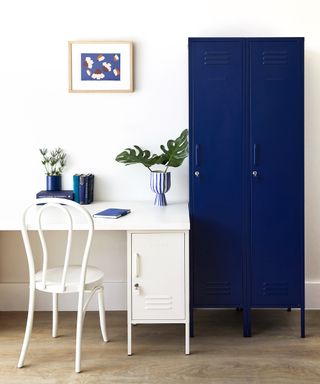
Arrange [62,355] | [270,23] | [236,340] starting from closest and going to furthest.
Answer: [62,355] < [236,340] < [270,23]

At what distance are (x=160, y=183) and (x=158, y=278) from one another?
675 millimetres

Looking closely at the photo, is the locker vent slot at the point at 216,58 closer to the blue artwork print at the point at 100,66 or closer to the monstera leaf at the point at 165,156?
the monstera leaf at the point at 165,156

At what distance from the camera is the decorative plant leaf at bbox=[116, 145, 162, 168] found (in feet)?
11.8

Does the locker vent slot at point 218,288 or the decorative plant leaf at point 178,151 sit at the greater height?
the decorative plant leaf at point 178,151

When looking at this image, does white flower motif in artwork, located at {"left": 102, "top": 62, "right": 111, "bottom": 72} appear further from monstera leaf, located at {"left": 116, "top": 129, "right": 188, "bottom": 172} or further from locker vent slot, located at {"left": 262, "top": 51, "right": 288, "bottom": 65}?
locker vent slot, located at {"left": 262, "top": 51, "right": 288, "bottom": 65}

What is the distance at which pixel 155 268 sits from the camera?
3.15 m

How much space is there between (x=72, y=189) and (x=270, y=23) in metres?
1.67

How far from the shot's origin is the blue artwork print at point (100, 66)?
3768 mm

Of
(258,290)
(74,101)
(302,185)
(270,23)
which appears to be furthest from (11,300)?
(270,23)

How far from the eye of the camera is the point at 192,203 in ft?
11.1

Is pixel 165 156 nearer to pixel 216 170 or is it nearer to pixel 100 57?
pixel 216 170

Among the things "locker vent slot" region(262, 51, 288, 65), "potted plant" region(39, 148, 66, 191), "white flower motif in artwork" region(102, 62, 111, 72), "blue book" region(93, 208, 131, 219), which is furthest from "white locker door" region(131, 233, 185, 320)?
"white flower motif in artwork" region(102, 62, 111, 72)

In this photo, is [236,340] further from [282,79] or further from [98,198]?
[282,79]

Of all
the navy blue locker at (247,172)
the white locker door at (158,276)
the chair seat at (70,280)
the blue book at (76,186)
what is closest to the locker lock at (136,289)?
the white locker door at (158,276)
